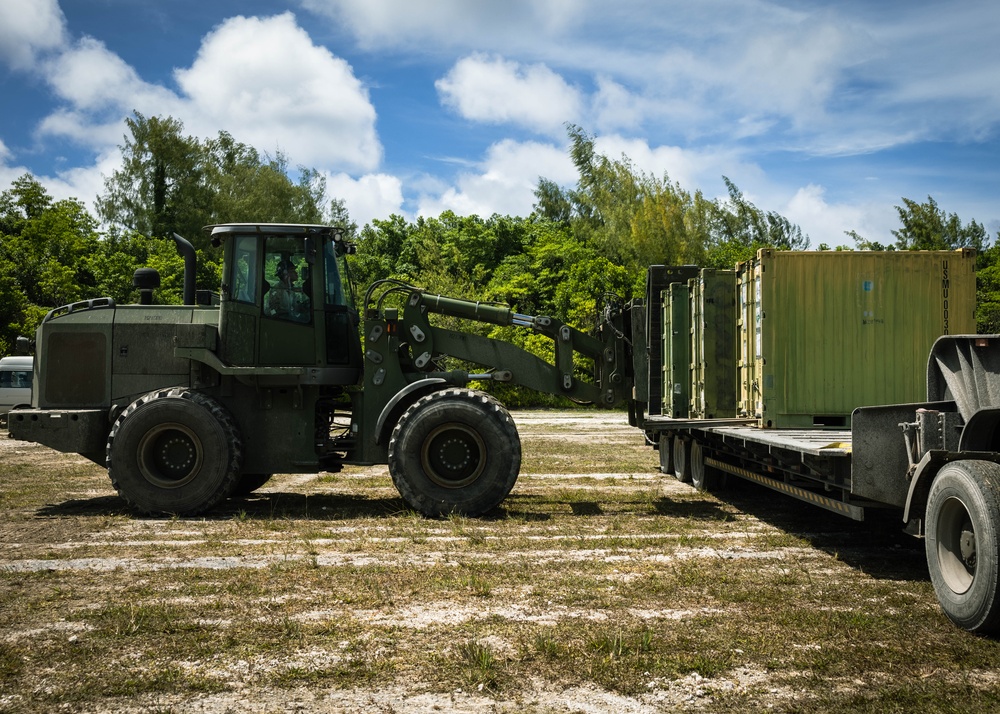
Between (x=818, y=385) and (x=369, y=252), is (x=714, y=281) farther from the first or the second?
(x=369, y=252)

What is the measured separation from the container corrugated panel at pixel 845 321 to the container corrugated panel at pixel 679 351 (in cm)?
277

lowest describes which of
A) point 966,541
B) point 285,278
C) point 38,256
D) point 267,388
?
point 966,541

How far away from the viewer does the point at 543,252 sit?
5103 centimetres

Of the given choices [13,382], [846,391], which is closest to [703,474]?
[846,391]

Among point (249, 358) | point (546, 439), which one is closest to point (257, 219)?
point (546, 439)

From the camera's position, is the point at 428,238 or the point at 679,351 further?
the point at 428,238

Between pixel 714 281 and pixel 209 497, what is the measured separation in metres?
6.99

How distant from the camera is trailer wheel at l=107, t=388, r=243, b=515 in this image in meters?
10.5

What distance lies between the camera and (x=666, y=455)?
14680 millimetres

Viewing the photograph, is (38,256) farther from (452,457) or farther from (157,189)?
(452,457)

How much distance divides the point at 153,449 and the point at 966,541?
8.68 meters

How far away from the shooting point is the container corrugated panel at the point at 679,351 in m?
12.8

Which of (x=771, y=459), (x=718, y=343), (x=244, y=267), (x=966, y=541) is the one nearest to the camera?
(x=966, y=541)

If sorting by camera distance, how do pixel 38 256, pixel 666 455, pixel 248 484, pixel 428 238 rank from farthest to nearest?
pixel 428 238 → pixel 38 256 → pixel 666 455 → pixel 248 484
